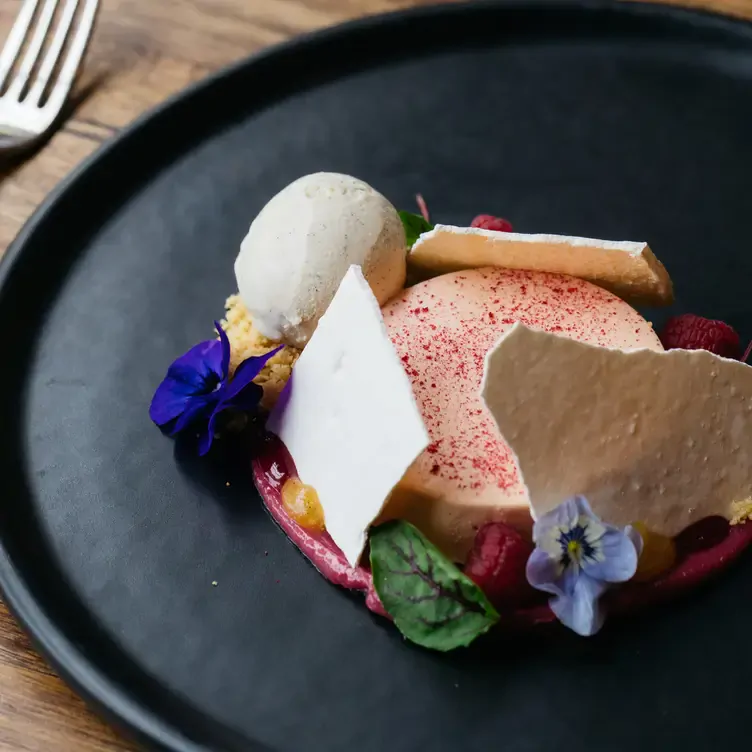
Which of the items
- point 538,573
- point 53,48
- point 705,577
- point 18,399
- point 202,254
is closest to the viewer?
point 538,573

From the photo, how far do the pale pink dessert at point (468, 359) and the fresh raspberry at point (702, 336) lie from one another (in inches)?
1.9

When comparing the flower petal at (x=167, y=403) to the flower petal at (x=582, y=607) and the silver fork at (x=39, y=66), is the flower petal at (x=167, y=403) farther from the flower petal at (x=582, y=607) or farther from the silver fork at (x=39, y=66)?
the silver fork at (x=39, y=66)

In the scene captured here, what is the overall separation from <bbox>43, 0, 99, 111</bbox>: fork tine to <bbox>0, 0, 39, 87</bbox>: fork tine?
11 centimetres

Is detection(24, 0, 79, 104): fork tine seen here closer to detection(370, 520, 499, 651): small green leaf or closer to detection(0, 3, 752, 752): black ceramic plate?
detection(0, 3, 752, 752): black ceramic plate

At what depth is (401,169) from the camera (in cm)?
216

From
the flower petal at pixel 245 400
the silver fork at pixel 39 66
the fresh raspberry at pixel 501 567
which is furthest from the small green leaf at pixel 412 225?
the silver fork at pixel 39 66

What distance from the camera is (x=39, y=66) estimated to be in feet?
7.80

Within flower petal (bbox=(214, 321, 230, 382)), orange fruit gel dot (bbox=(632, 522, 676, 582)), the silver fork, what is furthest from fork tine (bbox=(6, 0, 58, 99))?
orange fruit gel dot (bbox=(632, 522, 676, 582))

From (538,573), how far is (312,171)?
1104 mm

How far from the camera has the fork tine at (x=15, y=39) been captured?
7.66 ft

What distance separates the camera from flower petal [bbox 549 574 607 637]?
4.64ft

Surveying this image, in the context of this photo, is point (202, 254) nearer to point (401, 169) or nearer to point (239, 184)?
point (239, 184)

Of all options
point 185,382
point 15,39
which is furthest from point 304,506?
point 15,39

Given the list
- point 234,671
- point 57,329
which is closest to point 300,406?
point 234,671
